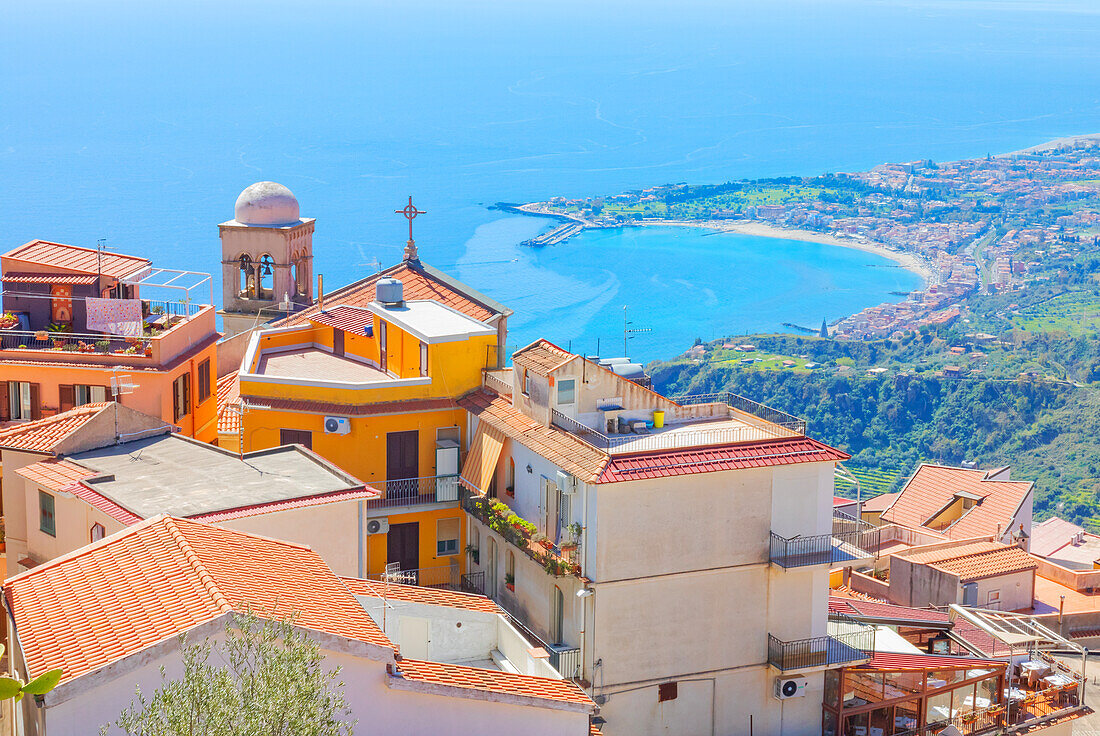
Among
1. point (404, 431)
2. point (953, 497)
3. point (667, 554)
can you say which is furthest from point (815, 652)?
point (953, 497)

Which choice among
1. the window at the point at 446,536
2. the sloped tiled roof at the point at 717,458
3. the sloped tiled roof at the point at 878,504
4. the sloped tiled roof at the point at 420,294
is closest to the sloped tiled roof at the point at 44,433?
the window at the point at 446,536

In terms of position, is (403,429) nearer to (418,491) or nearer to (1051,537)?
(418,491)

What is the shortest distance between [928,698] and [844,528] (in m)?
4.11

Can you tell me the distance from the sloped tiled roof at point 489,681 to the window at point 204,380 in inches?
595

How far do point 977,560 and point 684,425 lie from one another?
10.8 meters

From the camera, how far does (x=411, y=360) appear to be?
1089 inches

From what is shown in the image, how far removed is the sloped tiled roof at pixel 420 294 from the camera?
31.7 metres

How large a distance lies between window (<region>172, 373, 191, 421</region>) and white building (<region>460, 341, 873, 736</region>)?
6.67 meters

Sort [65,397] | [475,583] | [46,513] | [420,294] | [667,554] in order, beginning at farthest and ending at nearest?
1. [420,294]
2. [65,397]
3. [475,583]
4. [667,554]
5. [46,513]

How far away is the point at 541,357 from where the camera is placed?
25109 mm

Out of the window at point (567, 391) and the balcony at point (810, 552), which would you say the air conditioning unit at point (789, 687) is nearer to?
the balcony at point (810, 552)

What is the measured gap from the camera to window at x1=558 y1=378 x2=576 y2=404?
24.5 meters

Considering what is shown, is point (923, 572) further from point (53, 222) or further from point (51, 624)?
point (53, 222)

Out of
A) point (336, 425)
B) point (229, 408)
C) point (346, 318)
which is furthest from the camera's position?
point (346, 318)
